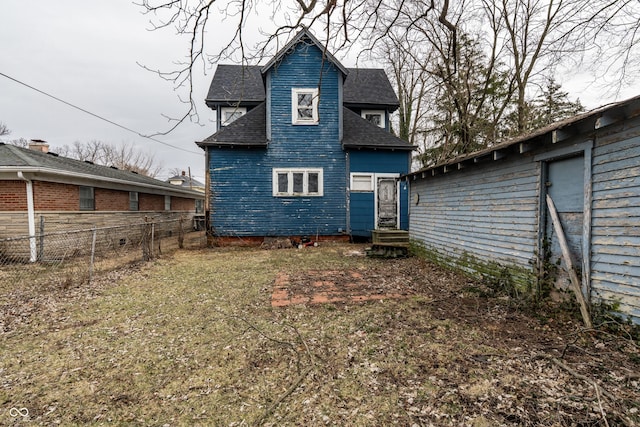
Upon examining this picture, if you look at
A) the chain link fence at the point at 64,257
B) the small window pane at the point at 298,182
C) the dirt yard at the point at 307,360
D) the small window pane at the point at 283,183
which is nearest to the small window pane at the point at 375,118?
the small window pane at the point at 298,182

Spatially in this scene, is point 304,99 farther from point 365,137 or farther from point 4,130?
point 4,130

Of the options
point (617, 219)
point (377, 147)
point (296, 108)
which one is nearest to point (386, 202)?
point (377, 147)

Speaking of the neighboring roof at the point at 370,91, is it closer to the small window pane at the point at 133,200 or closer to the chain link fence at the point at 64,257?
the chain link fence at the point at 64,257

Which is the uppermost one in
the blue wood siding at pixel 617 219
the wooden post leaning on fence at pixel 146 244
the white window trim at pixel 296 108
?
the white window trim at pixel 296 108

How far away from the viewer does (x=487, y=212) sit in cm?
621

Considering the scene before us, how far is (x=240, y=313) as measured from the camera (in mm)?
4797

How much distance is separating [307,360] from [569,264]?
403 cm

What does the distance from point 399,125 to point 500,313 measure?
67.8ft

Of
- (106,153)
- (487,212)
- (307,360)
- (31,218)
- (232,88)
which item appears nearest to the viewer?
(307,360)

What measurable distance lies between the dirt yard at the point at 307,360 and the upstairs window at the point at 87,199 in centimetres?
638

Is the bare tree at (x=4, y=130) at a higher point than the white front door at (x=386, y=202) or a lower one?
higher

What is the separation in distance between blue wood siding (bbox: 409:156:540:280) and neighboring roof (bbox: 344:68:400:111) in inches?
311

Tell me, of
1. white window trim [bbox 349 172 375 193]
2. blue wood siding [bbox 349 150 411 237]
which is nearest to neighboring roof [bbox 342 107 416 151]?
blue wood siding [bbox 349 150 411 237]

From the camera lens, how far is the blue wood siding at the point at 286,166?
12156 mm
